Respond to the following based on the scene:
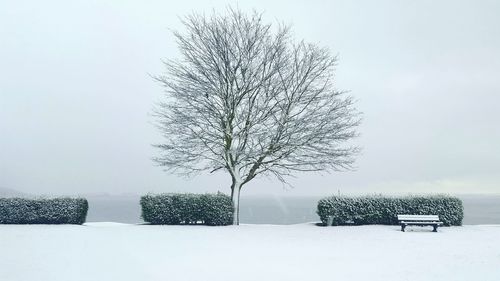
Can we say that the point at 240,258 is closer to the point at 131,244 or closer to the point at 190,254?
the point at 190,254

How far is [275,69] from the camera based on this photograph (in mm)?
23094

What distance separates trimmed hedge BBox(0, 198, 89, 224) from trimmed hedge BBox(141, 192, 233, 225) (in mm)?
3444

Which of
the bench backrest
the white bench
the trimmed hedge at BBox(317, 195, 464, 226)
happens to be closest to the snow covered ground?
the white bench

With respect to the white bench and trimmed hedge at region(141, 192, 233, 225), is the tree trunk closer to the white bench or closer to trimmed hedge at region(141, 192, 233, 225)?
trimmed hedge at region(141, 192, 233, 225)

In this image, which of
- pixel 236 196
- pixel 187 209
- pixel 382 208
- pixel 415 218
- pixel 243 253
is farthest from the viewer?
pixel 236 196

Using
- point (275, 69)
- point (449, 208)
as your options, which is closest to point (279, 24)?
point (275, 69)

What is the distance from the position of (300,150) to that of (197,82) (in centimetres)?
594

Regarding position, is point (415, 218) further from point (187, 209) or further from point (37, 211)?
point (37, 211)

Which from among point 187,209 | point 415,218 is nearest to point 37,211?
point 187,209

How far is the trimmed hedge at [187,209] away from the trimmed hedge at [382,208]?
14.9 feet

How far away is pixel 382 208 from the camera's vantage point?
71.0 feet

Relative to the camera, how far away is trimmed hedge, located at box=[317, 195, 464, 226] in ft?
70.4

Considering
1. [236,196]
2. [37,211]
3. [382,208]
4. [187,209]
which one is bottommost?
[37,211]

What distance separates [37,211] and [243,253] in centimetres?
1169
